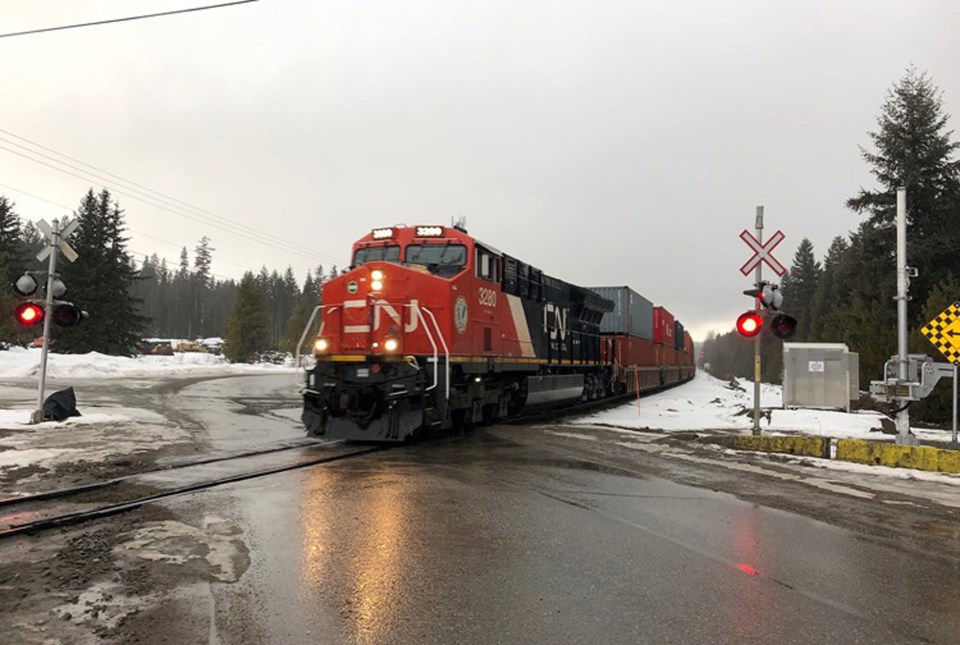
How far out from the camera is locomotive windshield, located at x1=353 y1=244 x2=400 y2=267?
42.1 ft

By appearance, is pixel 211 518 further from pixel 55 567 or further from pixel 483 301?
pixel 483 301

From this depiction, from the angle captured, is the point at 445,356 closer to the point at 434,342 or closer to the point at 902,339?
the point at 434,342

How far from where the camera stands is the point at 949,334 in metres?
11.5

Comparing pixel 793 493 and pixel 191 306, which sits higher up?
pixel 191 306

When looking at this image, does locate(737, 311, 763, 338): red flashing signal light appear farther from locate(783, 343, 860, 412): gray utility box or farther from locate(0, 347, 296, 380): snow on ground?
locate(0, 347, 296, 380): snow on ground

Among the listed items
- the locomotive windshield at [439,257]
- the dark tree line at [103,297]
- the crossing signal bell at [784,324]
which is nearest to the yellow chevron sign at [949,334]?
the crossing signal bell at [784,324]

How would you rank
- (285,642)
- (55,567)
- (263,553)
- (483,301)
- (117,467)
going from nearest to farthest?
(285,642)
(55,567)
(263,553)
(117,467)
(483,301)

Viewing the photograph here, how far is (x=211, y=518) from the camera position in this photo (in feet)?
19.4

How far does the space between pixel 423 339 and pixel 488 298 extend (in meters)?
2.31

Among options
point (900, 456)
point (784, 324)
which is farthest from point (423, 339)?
point (900, 456)

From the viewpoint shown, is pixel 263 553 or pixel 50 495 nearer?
pixel 263 553

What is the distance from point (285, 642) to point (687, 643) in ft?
7.32

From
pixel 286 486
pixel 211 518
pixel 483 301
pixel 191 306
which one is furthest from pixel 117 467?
pixel 191 306

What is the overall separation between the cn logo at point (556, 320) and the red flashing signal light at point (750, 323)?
611 cm
